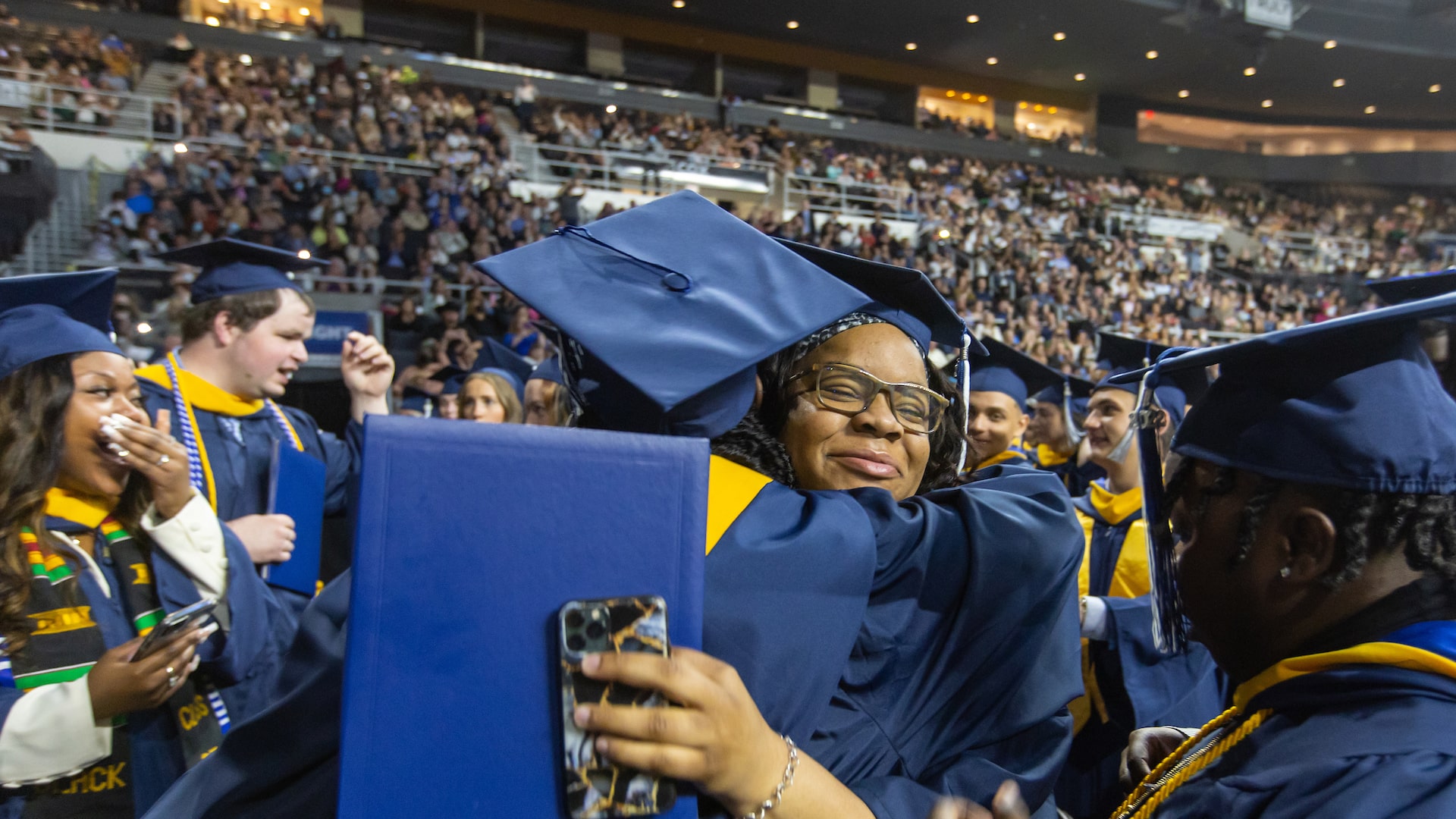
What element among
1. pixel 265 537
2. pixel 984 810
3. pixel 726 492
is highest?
pixel 726 492

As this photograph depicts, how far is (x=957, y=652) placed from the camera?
3.83 ft

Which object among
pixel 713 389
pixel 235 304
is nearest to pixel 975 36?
pixel 235 304

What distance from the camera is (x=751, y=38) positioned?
2333 centimetres

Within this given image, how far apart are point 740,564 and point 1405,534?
0.77 meters

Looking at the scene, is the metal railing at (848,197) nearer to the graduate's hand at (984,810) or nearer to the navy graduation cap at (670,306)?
the navy graduation cap at (670,306)

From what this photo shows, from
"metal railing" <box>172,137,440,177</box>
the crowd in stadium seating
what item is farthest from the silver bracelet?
"metal railing" <box>172,137,440,177</box>

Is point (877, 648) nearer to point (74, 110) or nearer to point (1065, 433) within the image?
point (1065, 433)

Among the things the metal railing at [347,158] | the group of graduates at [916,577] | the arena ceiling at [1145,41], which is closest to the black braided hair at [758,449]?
the group of graduates at [916,577]

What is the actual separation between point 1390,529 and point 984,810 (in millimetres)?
563

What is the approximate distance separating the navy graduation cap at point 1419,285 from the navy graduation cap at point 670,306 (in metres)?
1.24

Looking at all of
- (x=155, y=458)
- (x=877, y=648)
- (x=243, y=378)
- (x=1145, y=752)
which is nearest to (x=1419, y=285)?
(x=1145, y=752)

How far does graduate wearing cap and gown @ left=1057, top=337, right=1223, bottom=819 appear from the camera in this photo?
2.95 m

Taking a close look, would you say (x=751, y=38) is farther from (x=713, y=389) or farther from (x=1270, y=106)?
(x=713, y=389)

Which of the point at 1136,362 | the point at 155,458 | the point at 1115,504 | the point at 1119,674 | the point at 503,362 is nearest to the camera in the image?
the point at 155,458
